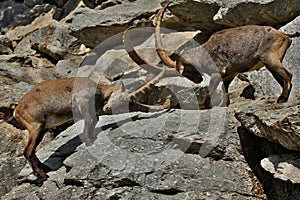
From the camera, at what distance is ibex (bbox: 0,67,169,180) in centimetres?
759

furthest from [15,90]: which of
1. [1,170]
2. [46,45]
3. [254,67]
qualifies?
[254,67]

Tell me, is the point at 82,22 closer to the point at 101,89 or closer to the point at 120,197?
the point at 101,89

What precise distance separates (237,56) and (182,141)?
5.25 feet

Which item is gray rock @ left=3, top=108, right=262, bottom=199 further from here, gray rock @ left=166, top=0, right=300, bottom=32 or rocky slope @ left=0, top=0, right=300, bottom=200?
gray rock @ left=166, top=0, right=300, bottom=32

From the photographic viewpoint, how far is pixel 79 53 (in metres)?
14.0

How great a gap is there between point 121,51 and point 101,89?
4278mm

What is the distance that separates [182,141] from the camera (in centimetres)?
720

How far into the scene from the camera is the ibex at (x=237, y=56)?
705cm

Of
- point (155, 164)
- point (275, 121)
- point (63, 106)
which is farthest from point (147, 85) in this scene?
point (275, 121)

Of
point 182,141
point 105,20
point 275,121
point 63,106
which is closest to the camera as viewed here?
point 275,121

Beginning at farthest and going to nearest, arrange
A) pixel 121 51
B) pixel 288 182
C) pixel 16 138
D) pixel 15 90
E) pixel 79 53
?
pixel 79 53
pixel 121 51
pixel 15 90
pixel 16 138
pixel 288 182

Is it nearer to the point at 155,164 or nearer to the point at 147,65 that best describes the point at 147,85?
the point at 147,65

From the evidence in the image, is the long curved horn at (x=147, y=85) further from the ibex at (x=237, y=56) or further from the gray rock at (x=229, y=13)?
the gray rock at (x=229, y=13)

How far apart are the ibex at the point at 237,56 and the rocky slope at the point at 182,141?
421mm
